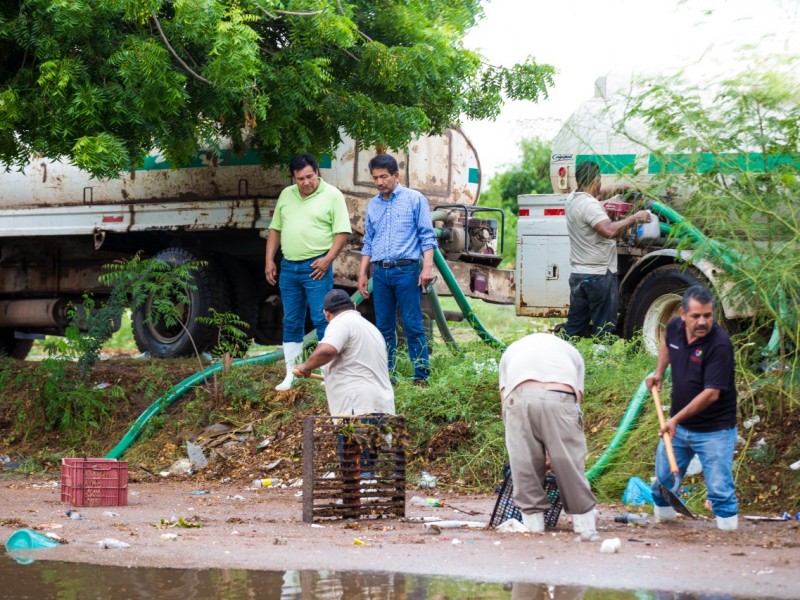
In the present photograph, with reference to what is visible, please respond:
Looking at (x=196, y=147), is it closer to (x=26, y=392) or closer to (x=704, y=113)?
(x=26, y=392)

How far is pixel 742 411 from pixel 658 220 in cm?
256

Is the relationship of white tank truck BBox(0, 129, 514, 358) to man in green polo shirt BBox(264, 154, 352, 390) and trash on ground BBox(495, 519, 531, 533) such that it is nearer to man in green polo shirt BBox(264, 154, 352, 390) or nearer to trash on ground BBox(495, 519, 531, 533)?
man in green polo shirt BBox(264, 154, 352, 390)

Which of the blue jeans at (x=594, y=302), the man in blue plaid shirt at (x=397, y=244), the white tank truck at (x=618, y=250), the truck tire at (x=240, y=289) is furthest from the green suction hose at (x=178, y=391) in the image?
the blue jeans at (x=594, y=302)

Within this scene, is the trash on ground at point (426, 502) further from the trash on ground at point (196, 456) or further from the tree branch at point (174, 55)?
the tree branch at point (174, 55)

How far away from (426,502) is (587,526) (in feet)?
6.70

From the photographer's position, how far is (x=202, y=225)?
1227cm

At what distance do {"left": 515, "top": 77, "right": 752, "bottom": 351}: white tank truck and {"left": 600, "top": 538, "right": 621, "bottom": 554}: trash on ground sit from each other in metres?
3.98

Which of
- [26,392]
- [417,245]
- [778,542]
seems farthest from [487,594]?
[26,392]

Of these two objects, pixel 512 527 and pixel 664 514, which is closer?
pixel 512 527

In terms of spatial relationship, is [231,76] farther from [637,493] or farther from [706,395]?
[706,395]

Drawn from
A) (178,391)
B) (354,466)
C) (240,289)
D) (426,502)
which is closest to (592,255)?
(426,502)

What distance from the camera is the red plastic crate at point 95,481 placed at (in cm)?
831

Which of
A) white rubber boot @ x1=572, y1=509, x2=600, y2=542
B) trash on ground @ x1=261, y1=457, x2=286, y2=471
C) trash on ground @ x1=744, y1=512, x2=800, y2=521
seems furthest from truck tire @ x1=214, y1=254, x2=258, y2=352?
white rubber boot @ x1=572, y1=509, x2=600, y2=542

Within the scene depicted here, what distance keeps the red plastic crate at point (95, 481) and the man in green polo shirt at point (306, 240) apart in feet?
7.90
